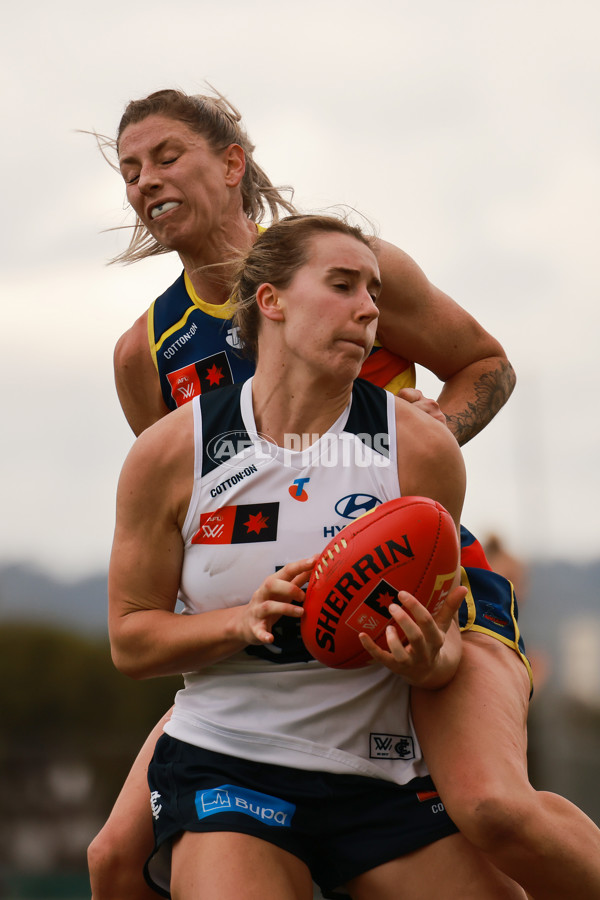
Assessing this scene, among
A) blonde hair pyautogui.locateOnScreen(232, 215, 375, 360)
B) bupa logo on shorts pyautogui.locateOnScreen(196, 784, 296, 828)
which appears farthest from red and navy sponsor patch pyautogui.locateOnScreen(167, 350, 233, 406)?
bupa logo on shorts pyautogui.locateOnScreen(196, 784, 296, 828)

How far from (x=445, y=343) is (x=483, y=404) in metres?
0.29

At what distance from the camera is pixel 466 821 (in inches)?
114

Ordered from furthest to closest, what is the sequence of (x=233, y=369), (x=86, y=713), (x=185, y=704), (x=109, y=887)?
(x=86, y=713) < (x=233, y=369) < (x=109, y=887) < (x=185, y=704)

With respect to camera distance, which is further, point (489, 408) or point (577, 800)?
point (577, 800)

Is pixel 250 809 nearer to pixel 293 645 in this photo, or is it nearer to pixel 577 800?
pixel 293 645

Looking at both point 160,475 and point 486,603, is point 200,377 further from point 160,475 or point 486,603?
point 486,603

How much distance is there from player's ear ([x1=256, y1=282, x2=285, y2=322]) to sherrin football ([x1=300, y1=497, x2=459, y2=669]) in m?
0.79

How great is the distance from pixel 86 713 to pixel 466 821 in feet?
76.4

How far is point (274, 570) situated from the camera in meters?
3.08

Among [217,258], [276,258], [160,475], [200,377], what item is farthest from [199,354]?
[160,475]

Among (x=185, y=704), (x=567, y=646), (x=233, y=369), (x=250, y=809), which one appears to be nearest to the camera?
(x=250, y=809)

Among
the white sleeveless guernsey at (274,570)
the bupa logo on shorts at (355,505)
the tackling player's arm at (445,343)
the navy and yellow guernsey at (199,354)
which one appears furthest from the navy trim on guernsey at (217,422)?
the tackling player's arm at (445,343)

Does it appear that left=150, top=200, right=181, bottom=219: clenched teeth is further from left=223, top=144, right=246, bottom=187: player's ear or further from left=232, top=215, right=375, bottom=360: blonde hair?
left=232, top=215, right=375, bottom=360: blonde hair

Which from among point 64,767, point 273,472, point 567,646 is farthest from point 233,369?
point 64,767
